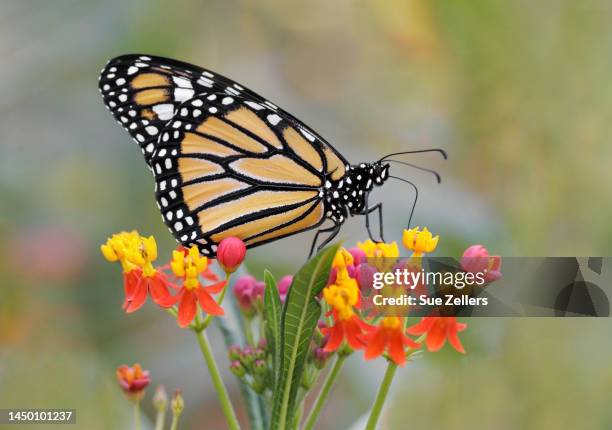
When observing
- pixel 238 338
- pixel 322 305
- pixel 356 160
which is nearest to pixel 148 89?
pixel 238 338

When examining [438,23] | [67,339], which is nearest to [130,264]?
[67,339]

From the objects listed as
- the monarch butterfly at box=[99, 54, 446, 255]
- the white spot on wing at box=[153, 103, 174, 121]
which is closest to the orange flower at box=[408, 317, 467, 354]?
the monarch butterfly at box=[99, 54, 446, 255]

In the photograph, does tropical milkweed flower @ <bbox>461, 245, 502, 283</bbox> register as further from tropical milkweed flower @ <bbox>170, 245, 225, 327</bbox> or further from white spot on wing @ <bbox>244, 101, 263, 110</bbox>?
white spot on wing @ <bbox>244, 101, 263, 110</bbox>

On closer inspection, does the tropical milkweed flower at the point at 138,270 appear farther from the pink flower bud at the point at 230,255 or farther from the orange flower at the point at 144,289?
the pink flower bud at the point at 230,255

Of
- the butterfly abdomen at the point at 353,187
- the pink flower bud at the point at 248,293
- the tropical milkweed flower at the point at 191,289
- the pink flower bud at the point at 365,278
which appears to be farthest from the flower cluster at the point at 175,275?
the butterfly abdomen at the point at 353,187

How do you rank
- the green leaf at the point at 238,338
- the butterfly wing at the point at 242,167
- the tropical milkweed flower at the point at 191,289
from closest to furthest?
1. the tropical milkweed flower at the point at 191,289
2. the green leaf at the point at 238,338
3. the butterfly wing at the point at 242,167

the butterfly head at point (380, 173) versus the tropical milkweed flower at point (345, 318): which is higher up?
the butterfly head at point (380, 173)
